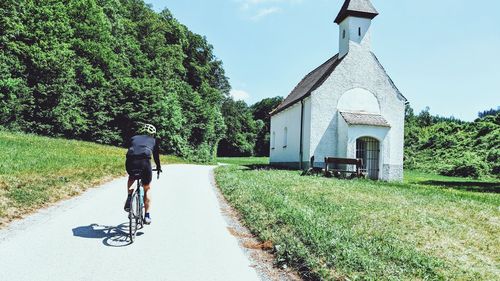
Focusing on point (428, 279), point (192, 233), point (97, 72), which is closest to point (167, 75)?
point (97, 72)

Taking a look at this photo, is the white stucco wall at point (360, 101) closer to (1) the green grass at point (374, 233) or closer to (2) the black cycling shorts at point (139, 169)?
(1) the green grass at point (374, 233)

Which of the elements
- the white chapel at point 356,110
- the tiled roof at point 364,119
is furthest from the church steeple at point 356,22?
the tiled roof at point 364,119

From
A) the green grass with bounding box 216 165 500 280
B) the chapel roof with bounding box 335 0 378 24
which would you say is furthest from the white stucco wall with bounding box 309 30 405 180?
the green grass with bounding box 216 165 500 280

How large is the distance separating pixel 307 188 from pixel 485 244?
6.69 metres

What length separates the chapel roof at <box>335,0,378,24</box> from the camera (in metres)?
26.8

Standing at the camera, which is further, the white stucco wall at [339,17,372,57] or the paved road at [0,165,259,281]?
the white stucco wall at [339,17,372,57]

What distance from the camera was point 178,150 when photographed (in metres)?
45.7

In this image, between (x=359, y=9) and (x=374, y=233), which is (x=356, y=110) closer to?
(x=359, y=9)

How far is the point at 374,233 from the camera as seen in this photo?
24.6 feet

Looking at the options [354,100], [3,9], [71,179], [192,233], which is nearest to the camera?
[192,233]

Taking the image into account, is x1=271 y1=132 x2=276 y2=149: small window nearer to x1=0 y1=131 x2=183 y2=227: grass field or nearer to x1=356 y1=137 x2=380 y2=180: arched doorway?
x1=356 y1=137 x2=380 y2=180: arched doorway

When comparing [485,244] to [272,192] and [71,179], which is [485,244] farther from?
[71,179]

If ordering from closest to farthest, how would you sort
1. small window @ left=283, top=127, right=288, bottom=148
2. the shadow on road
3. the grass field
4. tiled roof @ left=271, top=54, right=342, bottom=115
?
1. the shadow on road
2. the grass field
3. tiled roof @ left=271, top=54, right=342, bottom=115
4. small window @ left=283, top=127, right=288, bottom=148

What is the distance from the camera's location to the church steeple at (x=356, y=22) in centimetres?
2673
